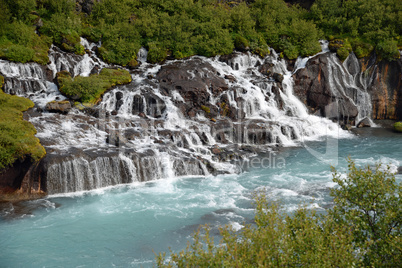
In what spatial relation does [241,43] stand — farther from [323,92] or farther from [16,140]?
[16,140]

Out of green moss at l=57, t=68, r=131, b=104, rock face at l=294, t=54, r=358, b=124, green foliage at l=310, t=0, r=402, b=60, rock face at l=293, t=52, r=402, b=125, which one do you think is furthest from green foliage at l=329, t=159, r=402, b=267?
green foliage at l=310, t=0, r=402, b=60

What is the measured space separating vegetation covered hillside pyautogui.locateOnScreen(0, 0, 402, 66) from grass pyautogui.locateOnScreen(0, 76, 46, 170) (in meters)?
10.7

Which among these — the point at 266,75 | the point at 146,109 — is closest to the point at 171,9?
the point at 266,75

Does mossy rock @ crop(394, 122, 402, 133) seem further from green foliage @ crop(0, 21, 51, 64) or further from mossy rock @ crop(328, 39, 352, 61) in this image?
green foliage @ crop(0, 21, 51, 64)

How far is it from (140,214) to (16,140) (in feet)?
32.5

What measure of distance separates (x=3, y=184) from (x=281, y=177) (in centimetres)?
1888

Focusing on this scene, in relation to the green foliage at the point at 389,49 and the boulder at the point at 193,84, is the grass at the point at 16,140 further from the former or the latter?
the green foliage at the point at 389,49

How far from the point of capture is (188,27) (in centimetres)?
4497

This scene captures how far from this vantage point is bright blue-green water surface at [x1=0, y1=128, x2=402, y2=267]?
1608cm

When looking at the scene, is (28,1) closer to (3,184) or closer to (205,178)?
(3,184)

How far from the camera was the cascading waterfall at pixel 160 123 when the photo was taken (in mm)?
24031

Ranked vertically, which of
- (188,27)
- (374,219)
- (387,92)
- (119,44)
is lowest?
(374,219)

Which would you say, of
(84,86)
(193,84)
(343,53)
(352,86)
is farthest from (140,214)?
(343,53)

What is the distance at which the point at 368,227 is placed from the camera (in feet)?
32.9
